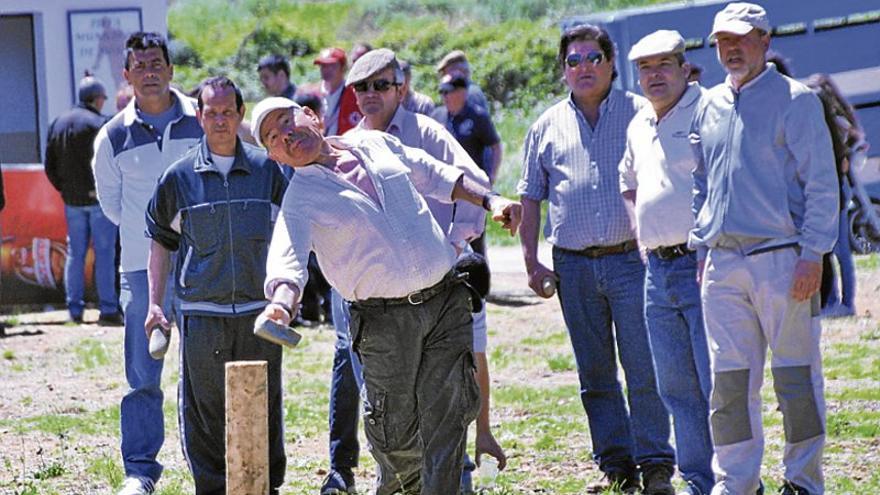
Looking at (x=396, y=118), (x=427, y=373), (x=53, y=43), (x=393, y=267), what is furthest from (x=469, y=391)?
(x=53, y=43)

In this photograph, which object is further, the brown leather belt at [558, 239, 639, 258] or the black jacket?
the black jacket

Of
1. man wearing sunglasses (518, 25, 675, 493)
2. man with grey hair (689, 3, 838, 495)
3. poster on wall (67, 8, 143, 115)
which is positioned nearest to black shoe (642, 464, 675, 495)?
man wearing sunglasses (518, 25, 675, 493)

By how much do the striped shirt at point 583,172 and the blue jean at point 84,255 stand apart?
7677 mm

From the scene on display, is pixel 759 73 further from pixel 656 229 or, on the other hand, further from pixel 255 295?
pixel 255 295

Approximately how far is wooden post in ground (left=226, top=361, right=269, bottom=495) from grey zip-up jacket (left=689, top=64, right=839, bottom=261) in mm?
2708

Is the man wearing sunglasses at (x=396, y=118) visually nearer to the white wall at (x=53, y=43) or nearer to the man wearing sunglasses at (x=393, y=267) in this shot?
the man wearing sunglasses at (x=393, y=267)

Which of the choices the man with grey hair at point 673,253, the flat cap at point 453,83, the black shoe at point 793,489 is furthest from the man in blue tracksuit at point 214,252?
the flat cap at point 453,83

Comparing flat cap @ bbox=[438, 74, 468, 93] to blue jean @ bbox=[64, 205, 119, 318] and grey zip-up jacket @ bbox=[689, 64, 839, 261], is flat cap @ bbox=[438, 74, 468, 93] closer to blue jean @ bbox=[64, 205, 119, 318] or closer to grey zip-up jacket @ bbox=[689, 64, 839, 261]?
blue jean @ bbox=[64, 205, 119, 318]

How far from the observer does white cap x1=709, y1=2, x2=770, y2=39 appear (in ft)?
22.1

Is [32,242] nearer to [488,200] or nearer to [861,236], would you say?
[861,236]

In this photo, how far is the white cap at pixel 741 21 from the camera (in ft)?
22.1

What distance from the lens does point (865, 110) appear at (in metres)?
16.4

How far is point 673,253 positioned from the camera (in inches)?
290

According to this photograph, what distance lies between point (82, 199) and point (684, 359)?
8.74 meters
